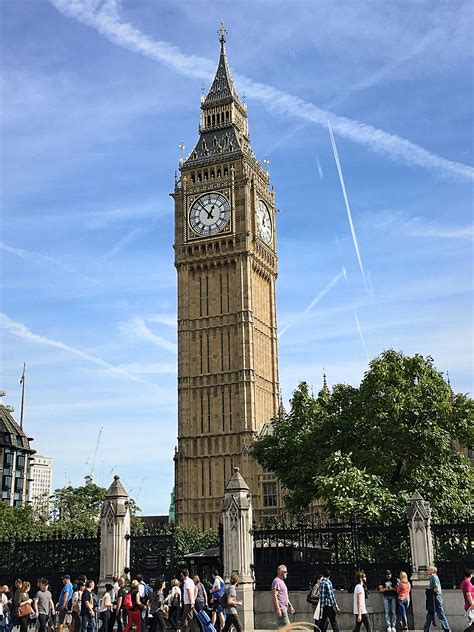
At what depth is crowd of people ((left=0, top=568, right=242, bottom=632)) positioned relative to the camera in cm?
1895

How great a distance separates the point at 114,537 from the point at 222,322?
66.0 meters

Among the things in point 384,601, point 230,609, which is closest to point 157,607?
point 230,609

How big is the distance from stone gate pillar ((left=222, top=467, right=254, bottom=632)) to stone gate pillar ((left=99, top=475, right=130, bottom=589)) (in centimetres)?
308

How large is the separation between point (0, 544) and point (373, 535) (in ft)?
38.7

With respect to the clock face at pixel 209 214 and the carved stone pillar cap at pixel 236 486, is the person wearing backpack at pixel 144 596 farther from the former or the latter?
the clock face at pixel 209 214

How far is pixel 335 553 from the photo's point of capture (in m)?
22.8

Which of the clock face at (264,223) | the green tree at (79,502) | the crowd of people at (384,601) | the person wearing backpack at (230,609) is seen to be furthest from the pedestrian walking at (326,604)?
the clock face at (264,223)

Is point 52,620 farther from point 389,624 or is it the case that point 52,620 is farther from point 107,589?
point 389,624

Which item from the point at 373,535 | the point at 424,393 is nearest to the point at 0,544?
the point at 373,535

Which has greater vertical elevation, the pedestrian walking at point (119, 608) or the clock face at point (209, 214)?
the clock face at point (209, 214)

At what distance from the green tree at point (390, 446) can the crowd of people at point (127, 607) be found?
9.47 metres

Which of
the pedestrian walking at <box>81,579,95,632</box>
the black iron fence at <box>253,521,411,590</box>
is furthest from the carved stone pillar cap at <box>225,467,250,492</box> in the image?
the pedestrian walking at <box>81,579,95,632</box>

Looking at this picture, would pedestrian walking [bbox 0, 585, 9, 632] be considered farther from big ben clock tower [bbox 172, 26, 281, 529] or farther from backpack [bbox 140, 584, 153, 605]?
big ben clock tower [bbox 172, 26, 281, 529]

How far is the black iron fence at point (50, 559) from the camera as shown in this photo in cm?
2423
